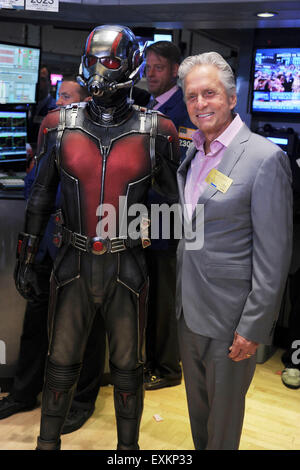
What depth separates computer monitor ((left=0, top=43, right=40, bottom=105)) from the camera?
5082 mm

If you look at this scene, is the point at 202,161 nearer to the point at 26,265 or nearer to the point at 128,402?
the point at 26,265

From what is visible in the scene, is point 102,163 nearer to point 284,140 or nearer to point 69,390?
point 69,390

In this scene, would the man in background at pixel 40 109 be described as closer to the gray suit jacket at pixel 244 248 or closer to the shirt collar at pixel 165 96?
the shirt collar at pixel 165 96

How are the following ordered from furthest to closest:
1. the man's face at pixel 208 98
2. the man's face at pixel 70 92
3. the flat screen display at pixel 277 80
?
the flat screen display at pixel 277 80 → the man's face at pixel 70 92 → the man's face at pixel 208 98

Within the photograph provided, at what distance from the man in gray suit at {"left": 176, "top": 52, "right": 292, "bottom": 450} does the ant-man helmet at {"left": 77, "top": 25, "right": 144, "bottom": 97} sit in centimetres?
30

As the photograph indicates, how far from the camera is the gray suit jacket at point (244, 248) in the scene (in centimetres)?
174

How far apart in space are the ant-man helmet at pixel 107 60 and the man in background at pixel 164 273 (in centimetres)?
115

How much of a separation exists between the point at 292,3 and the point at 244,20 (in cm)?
77

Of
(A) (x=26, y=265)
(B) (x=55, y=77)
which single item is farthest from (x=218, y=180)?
(B) (x=55, y=77)

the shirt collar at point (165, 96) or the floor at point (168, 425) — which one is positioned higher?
the shirt collar at point (165, 96)

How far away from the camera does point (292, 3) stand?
373 cm

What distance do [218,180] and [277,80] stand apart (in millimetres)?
3932

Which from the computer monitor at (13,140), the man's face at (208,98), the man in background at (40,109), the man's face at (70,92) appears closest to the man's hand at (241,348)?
the man's face at (208,98)
